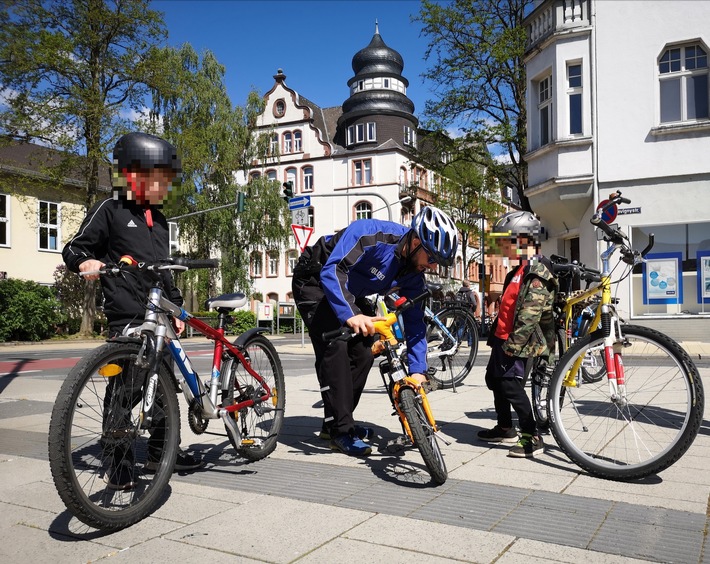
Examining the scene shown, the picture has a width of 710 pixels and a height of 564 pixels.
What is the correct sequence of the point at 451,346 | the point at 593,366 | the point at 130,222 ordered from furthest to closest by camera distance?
the point at 451,346
the point at 593,366
the point at 130,222

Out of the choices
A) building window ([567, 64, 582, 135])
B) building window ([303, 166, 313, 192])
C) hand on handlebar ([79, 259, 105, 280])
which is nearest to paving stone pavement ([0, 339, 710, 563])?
hand on handlebar ([79, 259, 105, 280])

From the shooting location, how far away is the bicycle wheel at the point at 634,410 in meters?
4.05

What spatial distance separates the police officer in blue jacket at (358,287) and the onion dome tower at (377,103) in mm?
53401

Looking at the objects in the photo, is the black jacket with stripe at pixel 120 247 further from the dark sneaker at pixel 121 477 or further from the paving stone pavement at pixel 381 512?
the paving stone pavement at pixel 381 512

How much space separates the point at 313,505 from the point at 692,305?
16491mm

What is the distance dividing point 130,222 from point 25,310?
2846 cm

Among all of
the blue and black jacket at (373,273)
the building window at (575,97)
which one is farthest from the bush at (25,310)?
the blue and black jacket at (373,273)

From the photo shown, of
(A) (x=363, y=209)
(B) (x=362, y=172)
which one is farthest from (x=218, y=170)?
(B) (x=362, y=172)

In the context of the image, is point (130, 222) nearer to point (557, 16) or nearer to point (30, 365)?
point (30, 365)

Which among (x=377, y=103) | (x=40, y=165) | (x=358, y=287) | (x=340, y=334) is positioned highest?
(x=377, y=103)

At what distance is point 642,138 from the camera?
1792 cm

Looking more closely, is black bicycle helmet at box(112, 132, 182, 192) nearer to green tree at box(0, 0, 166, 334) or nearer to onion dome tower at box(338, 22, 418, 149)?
green tree at box(0, 0, 166, 334)

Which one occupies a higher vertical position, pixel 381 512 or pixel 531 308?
pixel 531 308

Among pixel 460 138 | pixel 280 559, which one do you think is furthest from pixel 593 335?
pixel 460 138
